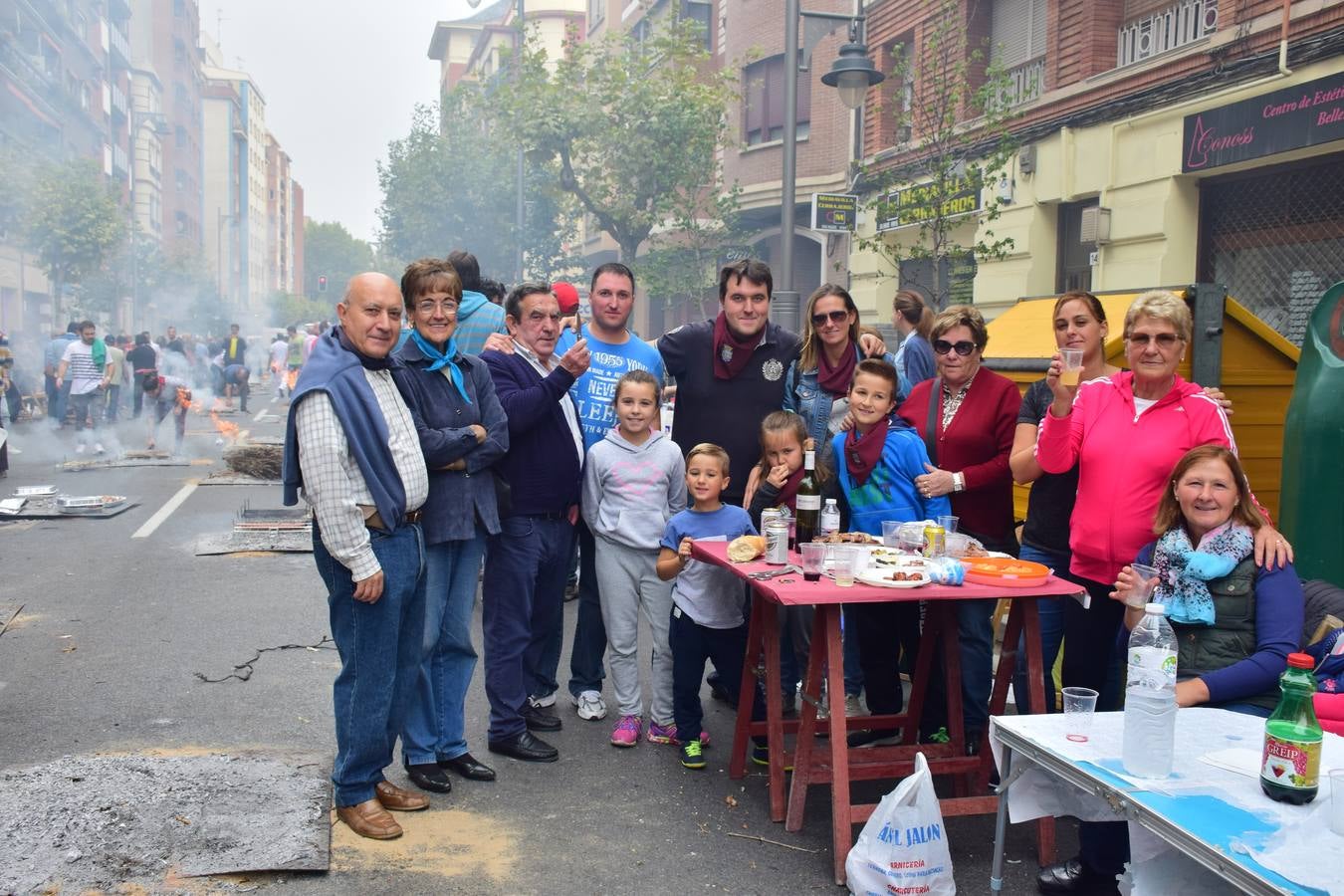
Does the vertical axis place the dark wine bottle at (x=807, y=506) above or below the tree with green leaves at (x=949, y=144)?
below

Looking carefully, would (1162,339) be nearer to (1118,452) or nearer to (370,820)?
(1118,452)

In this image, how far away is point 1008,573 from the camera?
4.29 metres

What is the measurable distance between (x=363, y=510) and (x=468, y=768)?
1372 millimetres

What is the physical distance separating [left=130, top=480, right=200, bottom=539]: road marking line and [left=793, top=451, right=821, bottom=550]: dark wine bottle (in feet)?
25.1

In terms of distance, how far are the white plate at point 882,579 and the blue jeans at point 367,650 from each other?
1628 millimetres

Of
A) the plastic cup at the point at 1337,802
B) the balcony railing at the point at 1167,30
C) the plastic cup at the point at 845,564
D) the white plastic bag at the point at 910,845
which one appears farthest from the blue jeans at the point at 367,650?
the balcony railing at the point at 1167,30

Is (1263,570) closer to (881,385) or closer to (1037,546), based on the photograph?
(1037,546)

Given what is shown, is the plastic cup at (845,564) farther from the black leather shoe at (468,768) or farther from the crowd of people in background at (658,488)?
the black leather shoe at (468,768)

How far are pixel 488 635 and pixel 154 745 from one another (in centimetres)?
152

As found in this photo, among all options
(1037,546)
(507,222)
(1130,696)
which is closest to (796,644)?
(1037,546)

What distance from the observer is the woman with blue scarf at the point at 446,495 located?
14.7ft

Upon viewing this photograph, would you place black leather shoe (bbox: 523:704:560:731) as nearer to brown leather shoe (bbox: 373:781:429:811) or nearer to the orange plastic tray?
brown leather shoe (bbox: 373:781:429:811)

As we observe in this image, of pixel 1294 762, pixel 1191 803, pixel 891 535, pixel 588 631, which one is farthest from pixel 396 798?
pixel 1294 762

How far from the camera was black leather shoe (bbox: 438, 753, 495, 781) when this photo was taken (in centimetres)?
482
